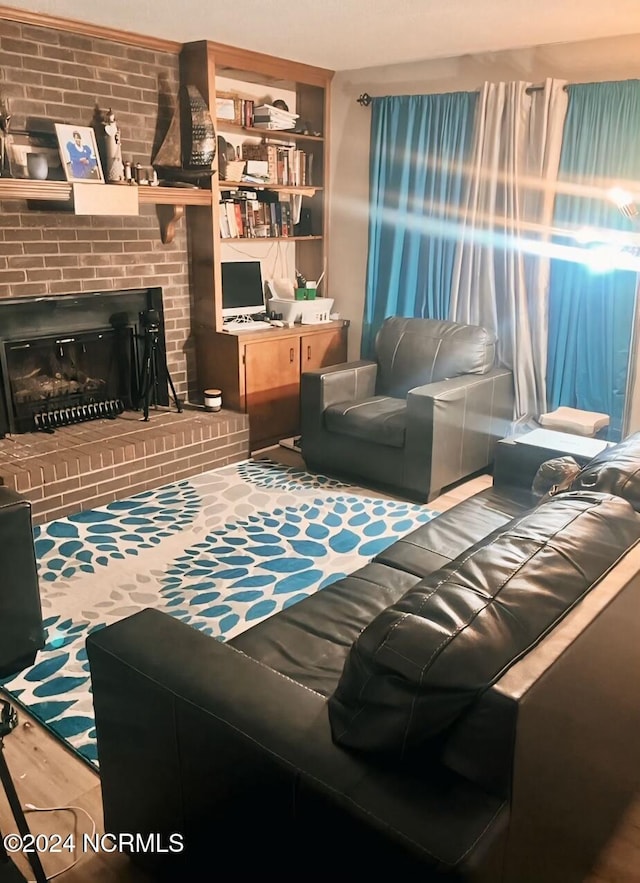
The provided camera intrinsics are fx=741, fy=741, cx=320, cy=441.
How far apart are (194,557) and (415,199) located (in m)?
2.76

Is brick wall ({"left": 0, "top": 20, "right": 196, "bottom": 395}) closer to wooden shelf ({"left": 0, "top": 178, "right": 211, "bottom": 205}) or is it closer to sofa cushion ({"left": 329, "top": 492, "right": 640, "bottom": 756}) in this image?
wooden shelf ({"left": 0, "top": 178, "right": 211, "bottom": 205})

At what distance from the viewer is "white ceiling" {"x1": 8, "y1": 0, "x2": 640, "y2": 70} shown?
331 centimetres

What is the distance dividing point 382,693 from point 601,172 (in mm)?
3578

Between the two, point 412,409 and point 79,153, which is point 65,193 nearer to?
point 79,153

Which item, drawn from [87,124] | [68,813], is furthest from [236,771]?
[87,124]

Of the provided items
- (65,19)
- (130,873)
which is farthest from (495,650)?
(65,19)

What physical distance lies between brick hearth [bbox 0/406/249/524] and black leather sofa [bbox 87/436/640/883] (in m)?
2.15

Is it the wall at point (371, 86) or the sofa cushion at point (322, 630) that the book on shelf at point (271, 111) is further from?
the sofa cushion at point (322, 630)

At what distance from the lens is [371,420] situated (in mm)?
Result: 3941

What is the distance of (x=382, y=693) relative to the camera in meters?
1.17

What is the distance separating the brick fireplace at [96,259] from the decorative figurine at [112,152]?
0.16 metres

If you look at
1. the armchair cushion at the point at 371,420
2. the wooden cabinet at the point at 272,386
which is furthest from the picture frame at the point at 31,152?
the armchair cushion at the point at 371,420

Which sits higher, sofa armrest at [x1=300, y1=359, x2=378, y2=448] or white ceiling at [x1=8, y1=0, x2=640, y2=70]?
white ceiling at [x1=8, y1=0, x2=640, y2=70]

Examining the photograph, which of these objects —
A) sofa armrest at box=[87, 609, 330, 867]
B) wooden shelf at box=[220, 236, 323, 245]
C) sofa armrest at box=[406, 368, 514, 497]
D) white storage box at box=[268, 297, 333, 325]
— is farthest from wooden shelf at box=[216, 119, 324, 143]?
sofa armrest at box=[87, 609, 330, 867]
